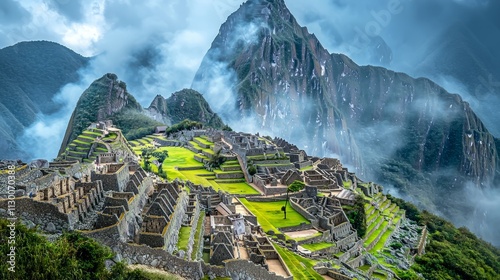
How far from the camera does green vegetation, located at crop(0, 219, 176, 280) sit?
14820 mm

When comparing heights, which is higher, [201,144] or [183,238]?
[201,144]

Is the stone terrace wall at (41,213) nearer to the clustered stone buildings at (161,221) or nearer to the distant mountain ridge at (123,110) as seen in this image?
the clustered stone buildings at (161,221)

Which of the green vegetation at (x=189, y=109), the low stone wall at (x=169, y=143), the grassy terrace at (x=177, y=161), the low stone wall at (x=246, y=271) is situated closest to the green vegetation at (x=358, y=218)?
the grassy terrace at (x=177, y=161)

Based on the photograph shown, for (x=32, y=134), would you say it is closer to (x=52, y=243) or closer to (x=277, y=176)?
(x=277, y=176)

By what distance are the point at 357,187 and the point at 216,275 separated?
139 feet

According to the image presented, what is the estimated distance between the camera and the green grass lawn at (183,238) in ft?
68.4

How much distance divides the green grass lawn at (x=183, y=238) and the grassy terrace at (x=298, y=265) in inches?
288

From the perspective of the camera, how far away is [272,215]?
39.3 m

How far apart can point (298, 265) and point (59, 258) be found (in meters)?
16.3

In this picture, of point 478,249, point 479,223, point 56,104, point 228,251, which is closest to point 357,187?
point 478,249

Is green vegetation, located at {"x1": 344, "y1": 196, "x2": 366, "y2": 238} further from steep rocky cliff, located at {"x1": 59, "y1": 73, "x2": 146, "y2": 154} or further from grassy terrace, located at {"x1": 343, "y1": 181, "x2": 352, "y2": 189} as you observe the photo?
steep rocky cliff, located at {"x1": 59, "y1": 73, "x2": 146, "y2": 154}

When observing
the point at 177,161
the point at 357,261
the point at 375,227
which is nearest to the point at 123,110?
the point at 177,161

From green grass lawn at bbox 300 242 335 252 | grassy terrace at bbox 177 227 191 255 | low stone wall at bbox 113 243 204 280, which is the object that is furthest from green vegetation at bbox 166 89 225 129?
low stone wall at bbox 113 243 204 280

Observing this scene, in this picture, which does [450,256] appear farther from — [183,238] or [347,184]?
[183,238]
